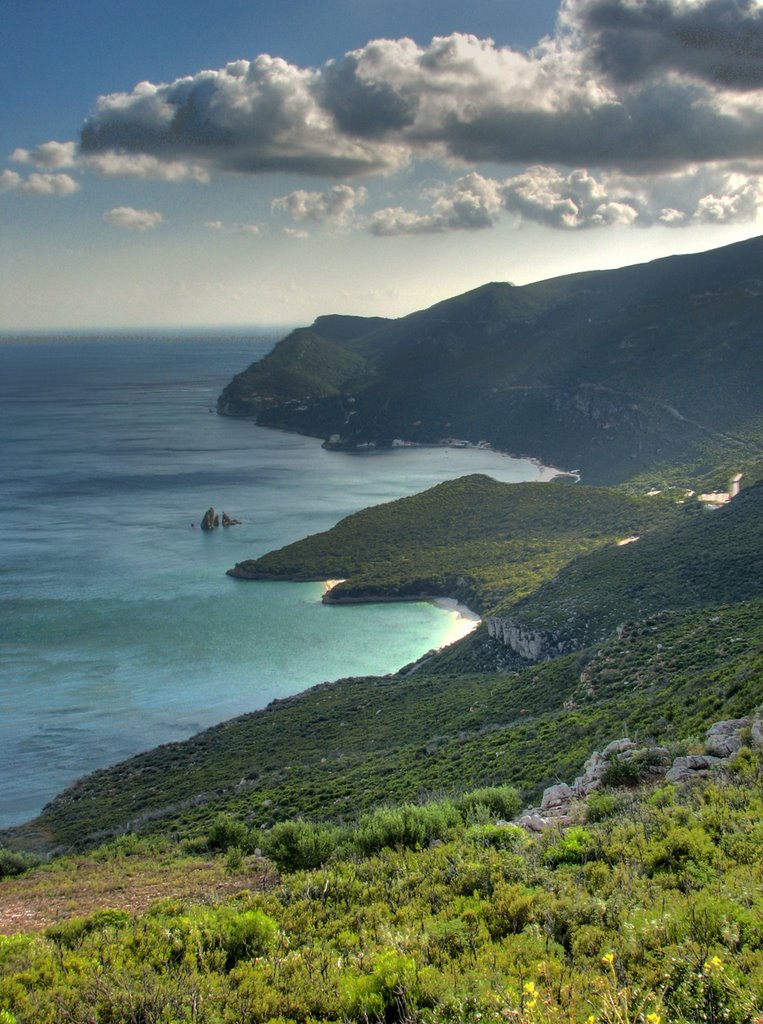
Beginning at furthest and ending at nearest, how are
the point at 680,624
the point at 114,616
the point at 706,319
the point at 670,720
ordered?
1. the point at 706,319
2. the point at 114,616
3. the point at 680,624
4. the point at 670,720

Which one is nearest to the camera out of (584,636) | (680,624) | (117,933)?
(117,933)

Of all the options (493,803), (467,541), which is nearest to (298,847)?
(493,803)

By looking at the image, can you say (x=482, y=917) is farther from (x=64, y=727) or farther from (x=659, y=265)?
(x=659, y=265)

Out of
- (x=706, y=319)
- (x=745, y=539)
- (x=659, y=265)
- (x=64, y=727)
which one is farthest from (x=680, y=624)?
(x=659, y=265)

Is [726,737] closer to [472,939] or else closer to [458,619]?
[472,939]

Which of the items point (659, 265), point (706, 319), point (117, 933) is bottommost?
point (117, 933)

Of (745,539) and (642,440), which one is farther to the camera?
(642,440)
